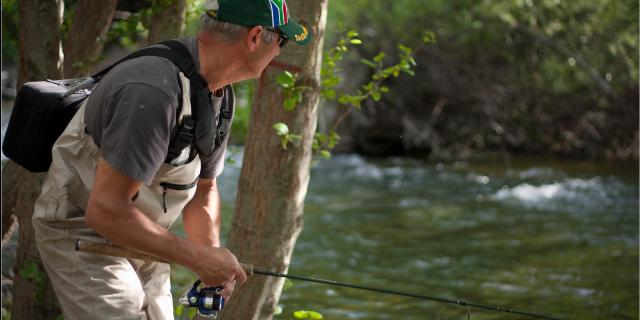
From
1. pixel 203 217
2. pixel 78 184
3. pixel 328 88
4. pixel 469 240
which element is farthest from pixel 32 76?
pixel 469 240

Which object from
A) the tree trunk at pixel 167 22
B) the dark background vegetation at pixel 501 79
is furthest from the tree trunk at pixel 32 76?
A: the dark background vegetation at pixel 501 79

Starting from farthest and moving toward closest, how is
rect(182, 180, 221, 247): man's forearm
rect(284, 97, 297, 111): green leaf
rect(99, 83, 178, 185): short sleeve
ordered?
rect(284, 97, 297, 111): green leaf
rect(182, 180, 221, 247): man's forearm
rect(99, 83, 178, 185): short sleeve

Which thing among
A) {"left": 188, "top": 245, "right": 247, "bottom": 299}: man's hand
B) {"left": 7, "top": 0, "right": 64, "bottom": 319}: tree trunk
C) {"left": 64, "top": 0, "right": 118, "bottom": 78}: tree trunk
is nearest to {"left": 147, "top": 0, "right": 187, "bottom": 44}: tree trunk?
{"left": 64, "top": 0, "right": 118, "bottom": 78}: tree trunk

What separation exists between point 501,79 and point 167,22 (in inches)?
542

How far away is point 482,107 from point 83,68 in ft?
43.7

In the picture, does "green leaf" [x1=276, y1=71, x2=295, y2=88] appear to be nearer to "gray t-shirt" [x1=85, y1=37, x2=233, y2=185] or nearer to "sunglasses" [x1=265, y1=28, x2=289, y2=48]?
"sunglasses" [x1=265, y1=28, x2=289, y2=48]

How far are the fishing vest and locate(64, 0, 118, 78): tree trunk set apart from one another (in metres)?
1.96

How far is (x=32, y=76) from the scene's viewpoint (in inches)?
162

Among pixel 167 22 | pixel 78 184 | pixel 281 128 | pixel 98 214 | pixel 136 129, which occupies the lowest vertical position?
pixel 98 214

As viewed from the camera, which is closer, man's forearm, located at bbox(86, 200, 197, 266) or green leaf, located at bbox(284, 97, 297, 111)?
man's forearm, located at bbox(86, 200, 197, 266)

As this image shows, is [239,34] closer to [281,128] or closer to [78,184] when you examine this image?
[78,184]

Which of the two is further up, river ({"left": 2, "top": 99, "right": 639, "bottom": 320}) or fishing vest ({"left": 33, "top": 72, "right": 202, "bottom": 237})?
river ({"left": 2, "top": 99, "right": 639, "bottom": 320})

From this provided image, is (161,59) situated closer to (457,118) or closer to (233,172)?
(233,172)

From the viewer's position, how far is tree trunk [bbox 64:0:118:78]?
4.46m
